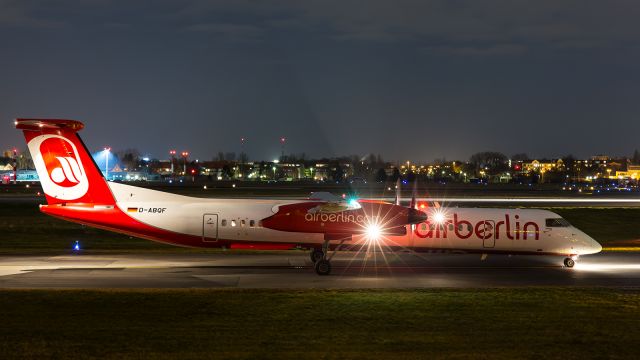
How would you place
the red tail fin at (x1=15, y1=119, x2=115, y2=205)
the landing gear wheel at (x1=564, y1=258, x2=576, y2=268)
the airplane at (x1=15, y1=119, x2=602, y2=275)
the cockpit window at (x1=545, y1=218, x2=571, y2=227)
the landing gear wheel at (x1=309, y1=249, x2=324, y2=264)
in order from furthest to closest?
the cockpit window at (x1=545, y1=218, x2=571, y2=227)
the landing gear wheel at (x1=564, y1=258, x2=576, y2=268)
the landing gear wheel at (x1=309, y1=249, x2=324, y2=264)
the airplane at (x1=15, y1=119, x2=602, y2=275)
the red tail fin at (x1=15, y1=119, x2=115, y2=205)

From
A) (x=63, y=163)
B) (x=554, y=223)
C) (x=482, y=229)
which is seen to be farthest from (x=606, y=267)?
(x=63, y=163)

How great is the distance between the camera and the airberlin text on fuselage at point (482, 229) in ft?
91.4

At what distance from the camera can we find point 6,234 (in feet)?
128

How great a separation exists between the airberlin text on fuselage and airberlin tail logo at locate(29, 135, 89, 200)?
47.1 ft

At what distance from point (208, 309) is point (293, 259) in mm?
12522

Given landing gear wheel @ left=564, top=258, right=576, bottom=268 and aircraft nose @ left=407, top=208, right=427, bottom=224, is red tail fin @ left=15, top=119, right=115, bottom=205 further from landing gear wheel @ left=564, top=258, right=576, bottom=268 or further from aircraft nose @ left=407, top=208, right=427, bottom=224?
landing gear wheel @ left=564, top=258, right=576, bottom=268

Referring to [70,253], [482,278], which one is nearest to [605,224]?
[482,278]

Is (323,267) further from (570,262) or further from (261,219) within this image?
(570,262)

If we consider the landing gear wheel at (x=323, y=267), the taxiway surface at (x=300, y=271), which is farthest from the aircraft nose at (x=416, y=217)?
Answer: the landing gear wheel at (x=323, y=267)

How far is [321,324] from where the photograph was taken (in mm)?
16812

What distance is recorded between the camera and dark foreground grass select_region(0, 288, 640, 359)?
14.3m

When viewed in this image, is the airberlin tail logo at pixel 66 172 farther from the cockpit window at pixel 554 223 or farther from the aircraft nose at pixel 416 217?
the cockpit window at pixel 554 223

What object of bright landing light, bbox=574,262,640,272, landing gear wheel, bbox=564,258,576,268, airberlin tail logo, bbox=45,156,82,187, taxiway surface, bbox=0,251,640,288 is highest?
airberlin tail logo, bbox=45,156,82,187

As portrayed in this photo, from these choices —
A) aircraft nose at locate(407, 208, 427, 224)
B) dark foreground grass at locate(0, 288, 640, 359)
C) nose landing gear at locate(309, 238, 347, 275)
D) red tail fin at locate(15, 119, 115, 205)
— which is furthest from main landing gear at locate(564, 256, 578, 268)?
red tail fin at locate(15, 119, 115, 205)
